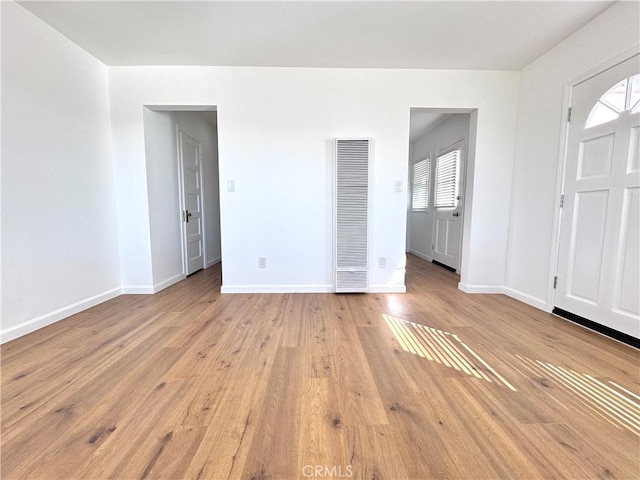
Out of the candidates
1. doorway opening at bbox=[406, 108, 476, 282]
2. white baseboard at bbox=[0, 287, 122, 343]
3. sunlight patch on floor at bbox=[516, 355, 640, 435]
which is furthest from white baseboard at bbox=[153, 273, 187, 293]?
doorway opening at bbox=[406, 108, 476, 282]

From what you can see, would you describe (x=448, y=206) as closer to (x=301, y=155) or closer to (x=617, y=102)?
(x=617, y=102)

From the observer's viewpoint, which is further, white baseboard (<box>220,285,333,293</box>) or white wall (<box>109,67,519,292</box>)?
white baseboard (<box>220,285,333,293</box>)

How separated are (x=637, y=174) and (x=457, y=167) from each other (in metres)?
2.26

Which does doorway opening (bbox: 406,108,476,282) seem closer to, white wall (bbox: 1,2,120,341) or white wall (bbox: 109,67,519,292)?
white wall (bbox: 109,67,519,292)

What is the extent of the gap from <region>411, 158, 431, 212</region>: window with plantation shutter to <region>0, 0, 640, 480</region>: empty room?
1122mm

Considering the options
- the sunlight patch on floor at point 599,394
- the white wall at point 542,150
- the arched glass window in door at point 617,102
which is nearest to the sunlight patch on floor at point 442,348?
the sunlight patch on floor at point 599,394

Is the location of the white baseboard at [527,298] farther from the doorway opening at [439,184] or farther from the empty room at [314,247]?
the doorway opening at [439,184]

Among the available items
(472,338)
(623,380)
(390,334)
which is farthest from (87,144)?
(623,380)

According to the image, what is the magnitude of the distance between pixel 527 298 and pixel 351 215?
1.91m

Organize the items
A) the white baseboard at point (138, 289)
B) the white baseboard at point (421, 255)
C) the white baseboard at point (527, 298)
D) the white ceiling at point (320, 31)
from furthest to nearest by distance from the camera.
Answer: the white baseboard at point (421, 255) < the white baseboard at point (138, 289) < the white baseboard at point (527, 298) < the white ceiling at point (320, 31)

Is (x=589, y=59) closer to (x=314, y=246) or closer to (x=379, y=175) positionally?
(x=379, y=175)

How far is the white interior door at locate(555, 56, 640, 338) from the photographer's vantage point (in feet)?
5.56

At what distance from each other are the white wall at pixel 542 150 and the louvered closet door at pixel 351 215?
1.57 metres

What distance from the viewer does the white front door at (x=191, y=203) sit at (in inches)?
134
